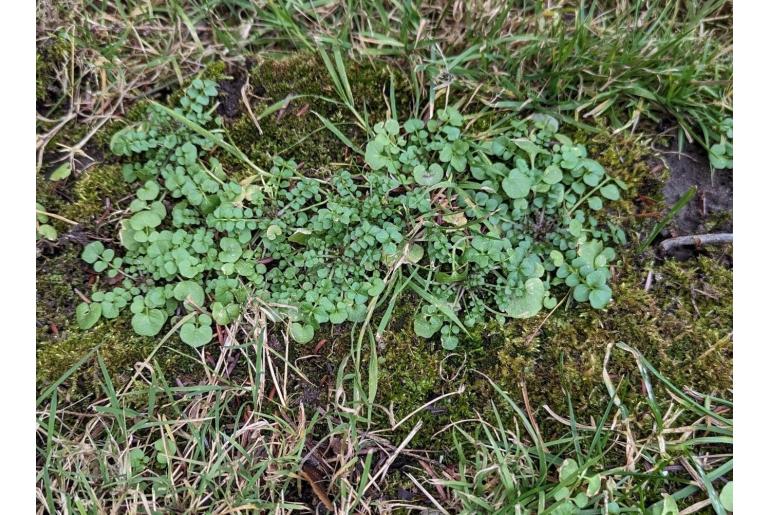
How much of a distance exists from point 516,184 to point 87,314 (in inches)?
69.3

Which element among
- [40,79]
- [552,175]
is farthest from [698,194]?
[40,79]

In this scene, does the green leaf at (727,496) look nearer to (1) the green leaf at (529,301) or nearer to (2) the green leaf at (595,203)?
(1) the green leaf at (529,301)

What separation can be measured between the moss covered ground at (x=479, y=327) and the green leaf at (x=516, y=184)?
372mm

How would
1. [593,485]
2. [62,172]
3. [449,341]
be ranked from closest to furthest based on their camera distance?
[593,485], [449,341], [62,172]

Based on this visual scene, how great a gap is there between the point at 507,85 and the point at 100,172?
1.75m

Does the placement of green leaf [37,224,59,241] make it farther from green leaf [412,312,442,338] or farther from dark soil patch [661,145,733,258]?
dark soil patch [661,145,733,258]

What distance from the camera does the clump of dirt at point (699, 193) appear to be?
2.12 m

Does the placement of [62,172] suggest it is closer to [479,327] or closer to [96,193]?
[96,193]

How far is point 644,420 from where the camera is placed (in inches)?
73.7

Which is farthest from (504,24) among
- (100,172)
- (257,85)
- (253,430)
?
(253,430)

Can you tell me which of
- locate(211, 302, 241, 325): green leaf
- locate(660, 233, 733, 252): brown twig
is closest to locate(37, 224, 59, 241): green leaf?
locate(211, 302, 241, 325): green leaf

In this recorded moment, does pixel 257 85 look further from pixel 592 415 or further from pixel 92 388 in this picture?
pixel 592 415

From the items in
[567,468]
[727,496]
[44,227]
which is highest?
[44,227]

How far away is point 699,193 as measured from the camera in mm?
2160
